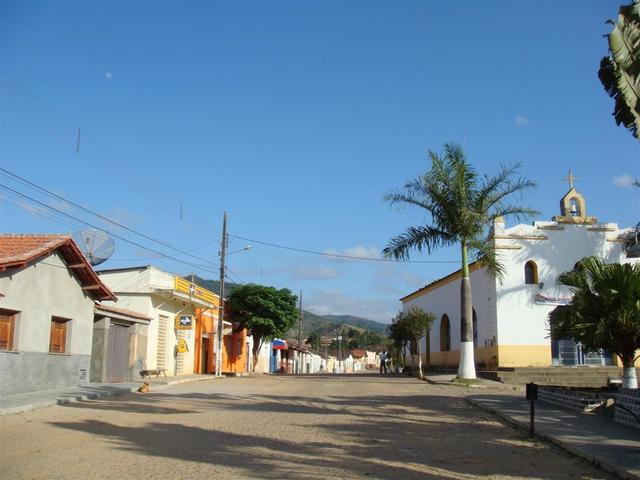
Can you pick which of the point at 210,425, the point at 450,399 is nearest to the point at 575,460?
the point at 210,425

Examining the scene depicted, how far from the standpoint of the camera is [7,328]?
672 inches

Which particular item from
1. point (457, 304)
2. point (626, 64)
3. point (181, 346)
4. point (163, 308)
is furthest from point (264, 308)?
point (626, 64)

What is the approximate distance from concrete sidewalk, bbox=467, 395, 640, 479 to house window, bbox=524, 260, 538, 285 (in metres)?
15.1

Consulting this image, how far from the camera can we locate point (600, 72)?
9.79 meters

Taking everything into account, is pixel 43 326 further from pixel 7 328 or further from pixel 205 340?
pixel 205 340

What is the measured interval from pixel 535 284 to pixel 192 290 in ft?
57.7

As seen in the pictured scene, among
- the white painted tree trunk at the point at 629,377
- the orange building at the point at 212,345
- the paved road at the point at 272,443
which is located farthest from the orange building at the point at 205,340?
the white painted tree trunk at the point at 629,377

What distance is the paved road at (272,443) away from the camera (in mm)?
8383

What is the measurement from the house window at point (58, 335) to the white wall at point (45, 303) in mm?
123

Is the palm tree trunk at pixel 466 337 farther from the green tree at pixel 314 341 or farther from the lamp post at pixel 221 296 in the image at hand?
the green tree at pixel 314 341

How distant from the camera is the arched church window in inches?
1565

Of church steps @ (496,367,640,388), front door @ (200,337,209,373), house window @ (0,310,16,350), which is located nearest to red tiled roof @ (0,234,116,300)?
house window @ (0,310,16,350)

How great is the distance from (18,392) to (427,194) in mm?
15346

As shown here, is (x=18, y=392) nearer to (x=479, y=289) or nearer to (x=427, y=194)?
(x=427, y=194)
